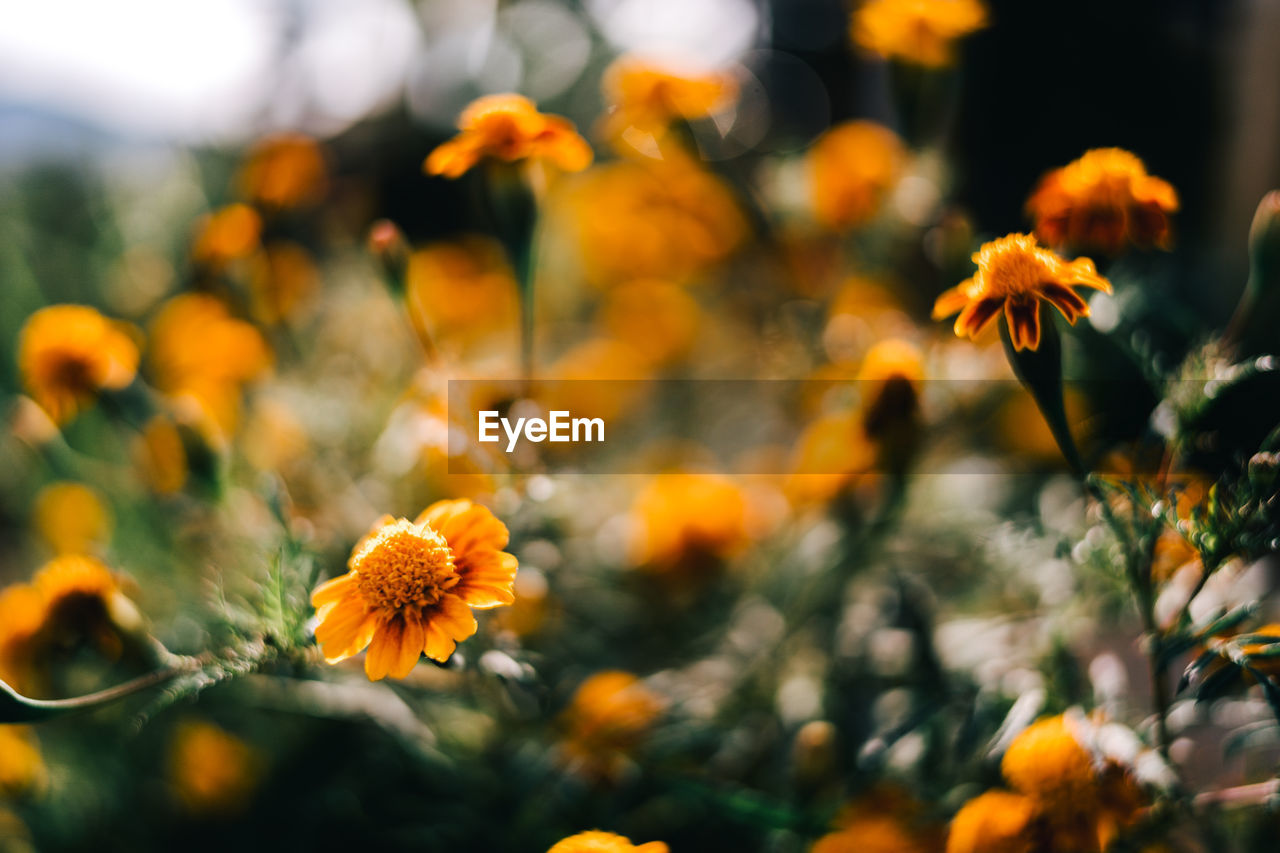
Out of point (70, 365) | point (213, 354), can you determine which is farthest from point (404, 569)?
point (213, 354)

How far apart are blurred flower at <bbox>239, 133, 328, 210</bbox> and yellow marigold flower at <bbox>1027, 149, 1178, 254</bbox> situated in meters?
0.88

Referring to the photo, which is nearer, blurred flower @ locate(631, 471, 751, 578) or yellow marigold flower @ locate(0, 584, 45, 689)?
yellow marigold flower @ locate(0, 584, 45, 689)

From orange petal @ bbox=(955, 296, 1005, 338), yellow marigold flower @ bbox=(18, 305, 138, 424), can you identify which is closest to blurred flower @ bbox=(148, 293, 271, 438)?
yellow marigold flower @ bbox=(18, 305, 138, 424)

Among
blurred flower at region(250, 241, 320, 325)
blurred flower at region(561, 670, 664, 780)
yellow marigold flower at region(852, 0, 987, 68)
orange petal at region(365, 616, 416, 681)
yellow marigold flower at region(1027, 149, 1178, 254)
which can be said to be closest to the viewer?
orange petal at region(365, 616, 416, 681)

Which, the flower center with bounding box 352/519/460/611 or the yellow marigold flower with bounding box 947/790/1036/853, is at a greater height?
the flower center with bounding box 352/519/460/611

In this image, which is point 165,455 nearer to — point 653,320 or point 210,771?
point 210,771

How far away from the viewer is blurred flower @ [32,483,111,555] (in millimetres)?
1014

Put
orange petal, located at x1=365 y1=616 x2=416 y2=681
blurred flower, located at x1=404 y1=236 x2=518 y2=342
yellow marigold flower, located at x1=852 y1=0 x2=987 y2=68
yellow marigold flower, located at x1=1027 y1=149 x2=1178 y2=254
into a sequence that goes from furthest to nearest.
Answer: blurred flower, located at x1=404 y1=236 x2=518 y2=342, yellow marigold flower, located at x1=852 y1=0 x2=987 y2=68, yellow marigold flower, located at x1=1027 y1=149 x2=1178 y2=254, orange petal, located at x1=365 y1=616 x2=416 y2=681

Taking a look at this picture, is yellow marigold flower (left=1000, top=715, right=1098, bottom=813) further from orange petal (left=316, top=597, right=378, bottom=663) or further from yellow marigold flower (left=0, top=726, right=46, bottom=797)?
yellow marigold flower (left=0, top=726, right=46, bottom=797)

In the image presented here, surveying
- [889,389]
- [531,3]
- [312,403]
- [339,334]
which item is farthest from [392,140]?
[889,389]

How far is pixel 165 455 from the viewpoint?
2.62ft

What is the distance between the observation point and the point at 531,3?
6.84ft

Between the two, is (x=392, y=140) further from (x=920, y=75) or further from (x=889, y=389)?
(x=889, y=389)

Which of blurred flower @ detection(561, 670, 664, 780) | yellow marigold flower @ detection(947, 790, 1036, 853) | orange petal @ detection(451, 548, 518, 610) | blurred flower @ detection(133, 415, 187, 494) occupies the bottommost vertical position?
yellow marigold flower @ detection(947, 790, 1036, 853)
